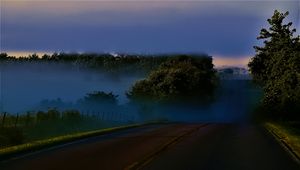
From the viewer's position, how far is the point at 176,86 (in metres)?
80.4

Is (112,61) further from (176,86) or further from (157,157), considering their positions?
(157,157)

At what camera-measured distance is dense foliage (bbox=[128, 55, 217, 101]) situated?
8019 centimetres

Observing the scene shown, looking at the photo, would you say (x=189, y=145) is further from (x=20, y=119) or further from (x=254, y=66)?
(x=254, y=66)

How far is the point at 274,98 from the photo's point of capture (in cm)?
5434

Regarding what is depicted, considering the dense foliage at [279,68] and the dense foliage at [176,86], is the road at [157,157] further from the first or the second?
the dense foliage at [176,86]

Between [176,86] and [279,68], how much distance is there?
99.2ft

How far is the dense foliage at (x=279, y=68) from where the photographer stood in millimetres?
47219

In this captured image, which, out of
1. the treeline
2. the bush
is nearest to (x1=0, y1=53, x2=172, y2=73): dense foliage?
the treeline

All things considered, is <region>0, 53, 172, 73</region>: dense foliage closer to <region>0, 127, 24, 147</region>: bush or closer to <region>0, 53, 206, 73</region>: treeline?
<region>0, 53, 206, 73</region>: treeline

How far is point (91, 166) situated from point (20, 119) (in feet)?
79.5

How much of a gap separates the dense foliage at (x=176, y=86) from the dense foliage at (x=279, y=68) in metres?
15.9

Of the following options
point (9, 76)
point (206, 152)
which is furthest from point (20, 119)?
point (9, 76)

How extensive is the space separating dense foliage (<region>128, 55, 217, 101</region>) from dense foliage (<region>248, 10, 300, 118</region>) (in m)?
15.9

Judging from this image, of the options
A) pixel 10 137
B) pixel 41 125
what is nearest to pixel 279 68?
pixel 41 125
